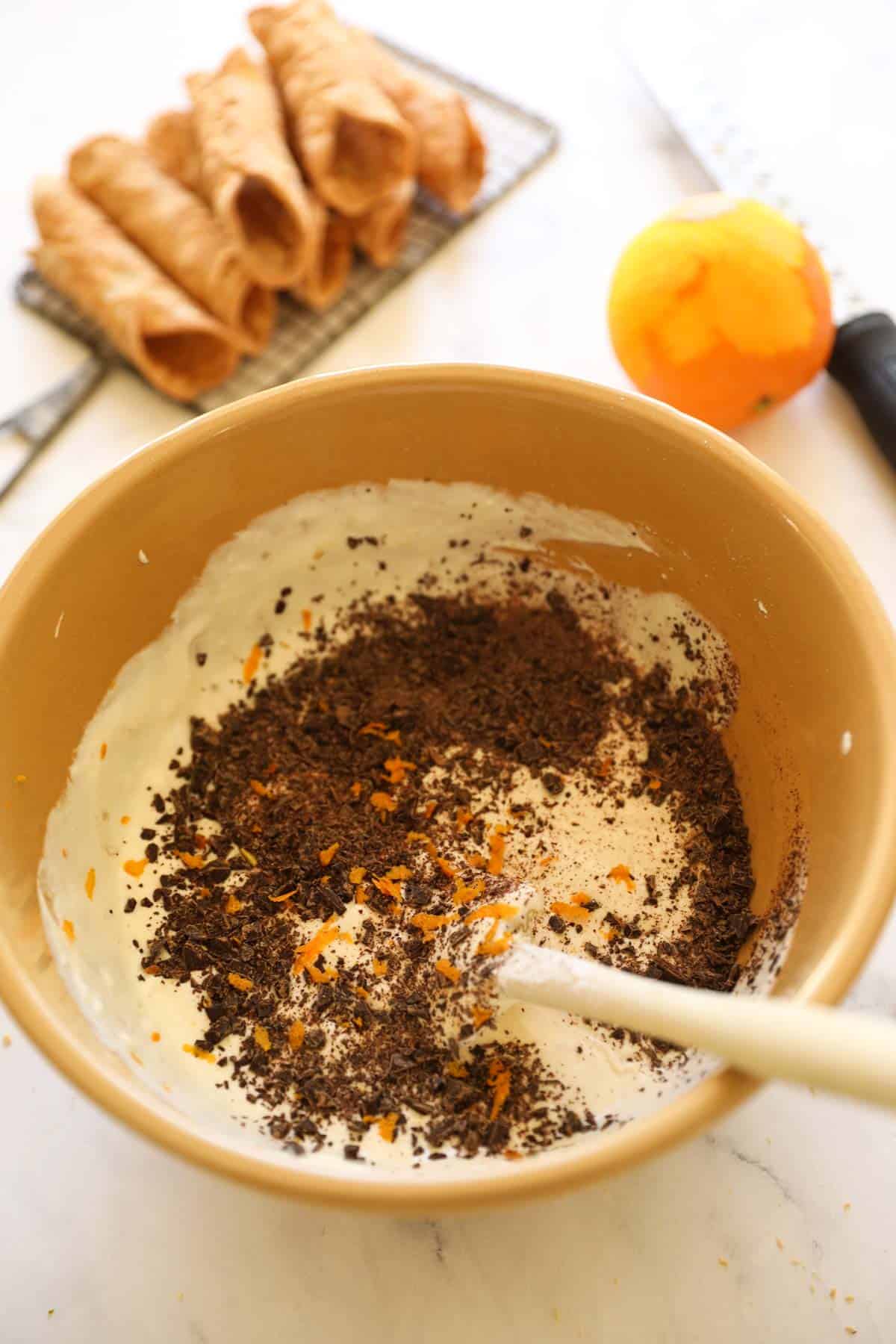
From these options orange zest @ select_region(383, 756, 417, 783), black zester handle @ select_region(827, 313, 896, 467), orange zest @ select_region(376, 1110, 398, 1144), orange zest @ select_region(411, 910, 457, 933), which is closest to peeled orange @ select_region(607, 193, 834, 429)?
black zester handle @ select_region(827, 313, 896, 467)

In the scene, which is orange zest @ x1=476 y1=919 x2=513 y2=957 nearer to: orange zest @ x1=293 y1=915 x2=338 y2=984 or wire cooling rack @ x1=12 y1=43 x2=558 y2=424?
orange zest @ x1=293 y1=915 x2=338 y2=984

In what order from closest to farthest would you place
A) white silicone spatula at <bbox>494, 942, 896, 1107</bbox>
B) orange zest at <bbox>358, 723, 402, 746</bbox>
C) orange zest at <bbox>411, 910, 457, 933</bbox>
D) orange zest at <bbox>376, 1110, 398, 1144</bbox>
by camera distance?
white silicone spatula at <bbox>494, 942, 896, 1107</bbox> < orange zest at <bbox>376, 1110, 398, 1144</bbox> < orange zest at <bbox>411, 910, 457, 933</bbox> < orange zest at <bbox>358, 723, 402, 746</bbox>

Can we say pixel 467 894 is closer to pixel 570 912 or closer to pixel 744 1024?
pixel 570 912

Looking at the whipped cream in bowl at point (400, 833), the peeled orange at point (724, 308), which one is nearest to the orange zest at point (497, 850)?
the whipped cream in bowl at point (400, 833)

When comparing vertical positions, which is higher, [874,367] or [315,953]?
[315,953]

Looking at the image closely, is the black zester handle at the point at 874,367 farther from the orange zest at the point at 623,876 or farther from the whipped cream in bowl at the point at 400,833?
the orange zest at the point at 623,876

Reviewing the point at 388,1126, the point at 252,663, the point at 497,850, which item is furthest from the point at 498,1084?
the point at 252,663
